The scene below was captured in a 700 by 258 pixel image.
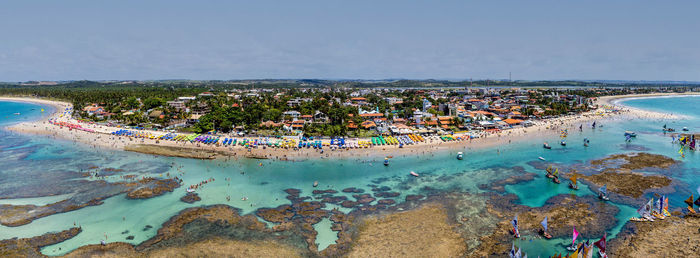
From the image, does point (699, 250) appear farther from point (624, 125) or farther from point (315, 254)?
point (624, 125)

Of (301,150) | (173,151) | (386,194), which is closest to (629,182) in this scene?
(386,194)

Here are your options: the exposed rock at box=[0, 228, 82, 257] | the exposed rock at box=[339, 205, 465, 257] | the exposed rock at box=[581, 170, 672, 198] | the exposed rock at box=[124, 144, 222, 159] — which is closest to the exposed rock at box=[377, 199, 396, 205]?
the exposed rock at box=[339, 205, 465, 257]

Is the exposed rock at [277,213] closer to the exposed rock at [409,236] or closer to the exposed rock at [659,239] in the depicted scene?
the exposed rock at [409,236]

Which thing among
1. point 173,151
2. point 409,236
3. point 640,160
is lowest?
point 409,236

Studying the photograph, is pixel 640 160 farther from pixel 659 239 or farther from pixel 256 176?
pixel 256 176

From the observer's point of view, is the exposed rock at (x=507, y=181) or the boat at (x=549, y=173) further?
the boat at (x=549, y=173)

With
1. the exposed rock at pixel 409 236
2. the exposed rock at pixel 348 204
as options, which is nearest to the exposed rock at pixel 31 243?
the exposed rock at pixel 348 204

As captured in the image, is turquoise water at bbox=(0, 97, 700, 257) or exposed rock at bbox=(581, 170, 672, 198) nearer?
turquoise water at bbox=(0, 97, 700, 257)

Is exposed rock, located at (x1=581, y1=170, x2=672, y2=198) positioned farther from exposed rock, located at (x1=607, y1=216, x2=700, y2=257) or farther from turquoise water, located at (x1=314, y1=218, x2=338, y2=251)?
turquoise water, located at (x1=314, y1=218, x2=338, y2=251)
